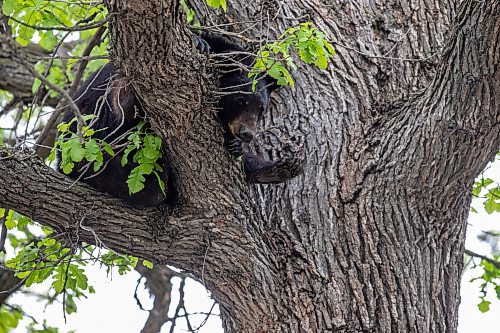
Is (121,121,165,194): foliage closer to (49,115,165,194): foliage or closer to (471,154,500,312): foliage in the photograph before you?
(49,115,165,194): foliage

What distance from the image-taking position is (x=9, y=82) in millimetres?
6895

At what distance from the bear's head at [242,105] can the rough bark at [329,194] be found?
134 mm

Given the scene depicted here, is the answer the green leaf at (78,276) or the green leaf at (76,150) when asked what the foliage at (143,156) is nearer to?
the green leaf at (76,150)

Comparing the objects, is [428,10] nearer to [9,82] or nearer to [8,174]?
[8,174]

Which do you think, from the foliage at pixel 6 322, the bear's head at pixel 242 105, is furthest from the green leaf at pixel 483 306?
the foliage at pixel 6 322

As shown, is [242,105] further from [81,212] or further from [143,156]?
[81,212]

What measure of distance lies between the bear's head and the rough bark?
5.3 inches

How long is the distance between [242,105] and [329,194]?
0.67m

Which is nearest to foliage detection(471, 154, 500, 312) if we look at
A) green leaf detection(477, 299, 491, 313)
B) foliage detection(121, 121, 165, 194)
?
green leaf detection(477, 299, 491, 313)

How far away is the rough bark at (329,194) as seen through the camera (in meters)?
3.54

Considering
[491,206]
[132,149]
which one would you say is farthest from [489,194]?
[132,149]

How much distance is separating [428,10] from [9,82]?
3.93 metres

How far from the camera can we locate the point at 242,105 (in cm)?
416

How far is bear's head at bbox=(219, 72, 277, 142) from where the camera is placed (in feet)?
12.8
